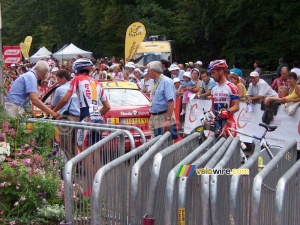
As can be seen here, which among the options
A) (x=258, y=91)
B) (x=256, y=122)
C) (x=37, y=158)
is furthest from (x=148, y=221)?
(x=258, y=91)

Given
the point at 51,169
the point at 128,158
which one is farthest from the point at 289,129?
the point at 128,158

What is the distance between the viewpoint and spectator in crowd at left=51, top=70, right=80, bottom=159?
8.10 m

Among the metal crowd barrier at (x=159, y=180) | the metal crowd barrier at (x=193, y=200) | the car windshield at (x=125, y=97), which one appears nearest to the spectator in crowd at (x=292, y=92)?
the car windshield at (x=125, y=97)

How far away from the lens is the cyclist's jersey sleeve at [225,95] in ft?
35.4

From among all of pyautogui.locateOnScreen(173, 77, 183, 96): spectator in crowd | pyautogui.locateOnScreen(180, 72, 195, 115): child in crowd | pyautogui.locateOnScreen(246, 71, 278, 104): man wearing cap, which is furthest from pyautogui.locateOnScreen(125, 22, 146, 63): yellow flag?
pyautogui.locateOnScreen(246, 71, 278, 104): man wearing cap

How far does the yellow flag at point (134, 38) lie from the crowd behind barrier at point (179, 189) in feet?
75.4

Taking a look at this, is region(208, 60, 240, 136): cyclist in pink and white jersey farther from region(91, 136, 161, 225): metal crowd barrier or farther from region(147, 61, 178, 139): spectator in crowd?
region(91, 136, 161, 225): metal crowd barrier

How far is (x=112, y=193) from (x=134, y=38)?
79.6ft

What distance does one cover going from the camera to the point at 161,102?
1132cm

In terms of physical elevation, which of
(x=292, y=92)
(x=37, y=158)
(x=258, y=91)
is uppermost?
(x=258, y=91)

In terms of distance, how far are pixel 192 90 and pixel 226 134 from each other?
369 inches

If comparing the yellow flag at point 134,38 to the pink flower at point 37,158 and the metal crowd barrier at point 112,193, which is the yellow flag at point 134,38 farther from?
the metal crowd barrier at point 112,193

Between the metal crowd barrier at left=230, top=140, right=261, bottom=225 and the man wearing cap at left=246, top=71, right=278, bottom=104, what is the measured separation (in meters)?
10.6

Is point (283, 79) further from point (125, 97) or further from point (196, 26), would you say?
point (196, 26)
